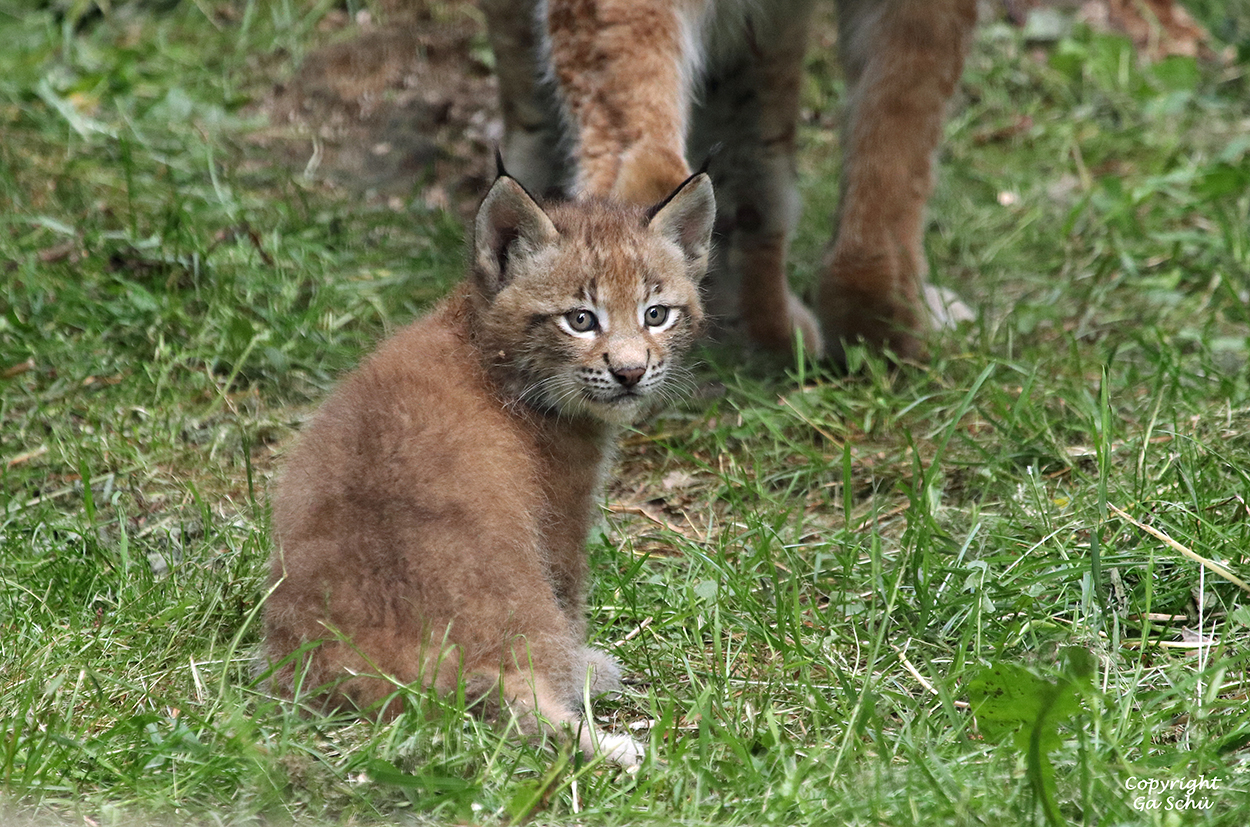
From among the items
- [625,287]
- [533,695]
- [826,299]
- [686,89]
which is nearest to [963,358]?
[826,299]

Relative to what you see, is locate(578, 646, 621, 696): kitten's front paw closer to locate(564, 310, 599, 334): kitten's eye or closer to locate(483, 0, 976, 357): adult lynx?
locate(564, 310, 599, 334): kitten's eye

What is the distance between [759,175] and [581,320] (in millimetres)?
2170

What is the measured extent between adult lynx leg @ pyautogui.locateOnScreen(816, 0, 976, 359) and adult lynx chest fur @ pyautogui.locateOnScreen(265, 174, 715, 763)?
1.21 m

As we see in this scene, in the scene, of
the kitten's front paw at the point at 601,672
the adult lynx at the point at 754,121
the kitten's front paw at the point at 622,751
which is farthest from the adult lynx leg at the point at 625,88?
the kitten's front paw at the point at 622,751

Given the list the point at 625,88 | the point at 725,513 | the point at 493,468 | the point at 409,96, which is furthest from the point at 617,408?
the point at 409,96

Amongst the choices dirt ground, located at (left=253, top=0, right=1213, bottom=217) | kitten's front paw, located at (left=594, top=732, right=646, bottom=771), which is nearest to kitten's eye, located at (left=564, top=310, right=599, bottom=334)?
kitten's front paw, located at (left=594, top=732, right=646, bottom=771)

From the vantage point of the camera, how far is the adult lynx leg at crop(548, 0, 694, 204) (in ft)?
12.4

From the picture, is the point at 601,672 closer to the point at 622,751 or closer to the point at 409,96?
the point at 622,751

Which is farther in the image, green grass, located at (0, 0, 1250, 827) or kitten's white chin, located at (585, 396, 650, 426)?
kitten's white chin, located at (585, 396, 650, 426)

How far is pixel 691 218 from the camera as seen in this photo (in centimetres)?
331

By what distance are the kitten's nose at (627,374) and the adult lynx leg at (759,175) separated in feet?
5.99

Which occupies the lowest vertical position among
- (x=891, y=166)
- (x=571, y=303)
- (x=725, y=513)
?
(x=725, y=513)

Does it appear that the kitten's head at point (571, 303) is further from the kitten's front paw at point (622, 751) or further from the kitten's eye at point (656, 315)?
the kitten's front paw at point (622, 751)

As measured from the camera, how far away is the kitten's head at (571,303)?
9.93ft
